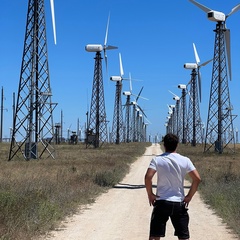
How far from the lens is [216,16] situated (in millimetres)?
44312

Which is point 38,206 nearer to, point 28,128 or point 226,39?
point 28,128

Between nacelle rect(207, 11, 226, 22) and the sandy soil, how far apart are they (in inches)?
1211

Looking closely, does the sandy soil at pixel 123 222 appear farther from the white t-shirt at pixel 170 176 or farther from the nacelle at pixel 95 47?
the nacelle at pixel 95 47

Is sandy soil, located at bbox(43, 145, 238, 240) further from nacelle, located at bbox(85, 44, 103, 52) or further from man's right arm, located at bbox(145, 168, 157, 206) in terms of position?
nacelle, located at bbox(85, 44, 103, 52)

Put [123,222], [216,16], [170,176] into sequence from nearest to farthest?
[170,176], [123,222], [216,16]

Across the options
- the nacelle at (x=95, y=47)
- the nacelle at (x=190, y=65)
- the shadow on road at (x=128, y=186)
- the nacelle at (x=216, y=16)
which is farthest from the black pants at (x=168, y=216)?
the nacelle at (x=190, y=65)

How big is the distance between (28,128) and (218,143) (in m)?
20.3

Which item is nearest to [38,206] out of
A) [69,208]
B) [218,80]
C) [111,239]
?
[69,208]

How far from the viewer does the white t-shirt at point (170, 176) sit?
6.22m

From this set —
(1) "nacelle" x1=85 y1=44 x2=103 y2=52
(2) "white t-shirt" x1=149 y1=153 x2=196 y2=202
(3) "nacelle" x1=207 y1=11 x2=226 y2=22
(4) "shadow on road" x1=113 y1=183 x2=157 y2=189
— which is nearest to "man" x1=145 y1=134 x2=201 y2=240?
(2) "white t-shirt" x1=149 y1=153 x2=196 y2=202

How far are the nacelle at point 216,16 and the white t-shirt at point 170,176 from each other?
39.9 metres

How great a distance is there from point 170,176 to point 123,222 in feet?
17.6

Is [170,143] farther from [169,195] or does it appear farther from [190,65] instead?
[190,65]

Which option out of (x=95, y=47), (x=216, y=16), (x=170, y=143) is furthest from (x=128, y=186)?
(x=95, y=47)
